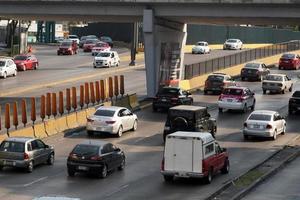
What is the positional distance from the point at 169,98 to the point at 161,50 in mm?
6356

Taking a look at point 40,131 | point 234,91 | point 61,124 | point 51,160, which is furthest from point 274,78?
point 51,160

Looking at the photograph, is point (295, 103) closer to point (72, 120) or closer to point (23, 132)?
point (72, 120)

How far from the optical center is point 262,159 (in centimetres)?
3250

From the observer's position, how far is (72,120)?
3956 centimetres

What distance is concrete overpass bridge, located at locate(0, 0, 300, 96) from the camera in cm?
4625

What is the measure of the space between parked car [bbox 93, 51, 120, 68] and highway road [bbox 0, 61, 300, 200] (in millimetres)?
28898

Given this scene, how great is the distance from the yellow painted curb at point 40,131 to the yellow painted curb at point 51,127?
0.36 metres

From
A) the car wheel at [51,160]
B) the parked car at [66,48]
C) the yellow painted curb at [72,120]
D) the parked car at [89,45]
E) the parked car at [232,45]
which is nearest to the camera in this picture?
the car wheel at [51,160]

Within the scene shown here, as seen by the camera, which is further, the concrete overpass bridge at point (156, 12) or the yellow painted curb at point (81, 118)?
the concrete overpass bridge at point (156, 12)

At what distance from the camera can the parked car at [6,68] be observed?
6166 centimetres

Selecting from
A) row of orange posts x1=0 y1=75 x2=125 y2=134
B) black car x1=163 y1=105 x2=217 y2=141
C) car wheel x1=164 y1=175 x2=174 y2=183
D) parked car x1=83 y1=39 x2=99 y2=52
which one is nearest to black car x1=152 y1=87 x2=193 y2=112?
row of orange posts x1=0 y1=75 x2=125 y2=134

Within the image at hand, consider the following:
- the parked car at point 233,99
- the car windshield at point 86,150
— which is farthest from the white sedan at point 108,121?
the parked car at point 233,99

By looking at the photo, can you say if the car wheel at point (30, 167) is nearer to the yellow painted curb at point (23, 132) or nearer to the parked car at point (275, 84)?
the yellow painted curb at point (23, 132)

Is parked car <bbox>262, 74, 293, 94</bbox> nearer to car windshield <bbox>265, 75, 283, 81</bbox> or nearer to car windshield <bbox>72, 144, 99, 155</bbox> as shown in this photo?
car windshield <bbox>265, 75, 283, 81</bbox>
